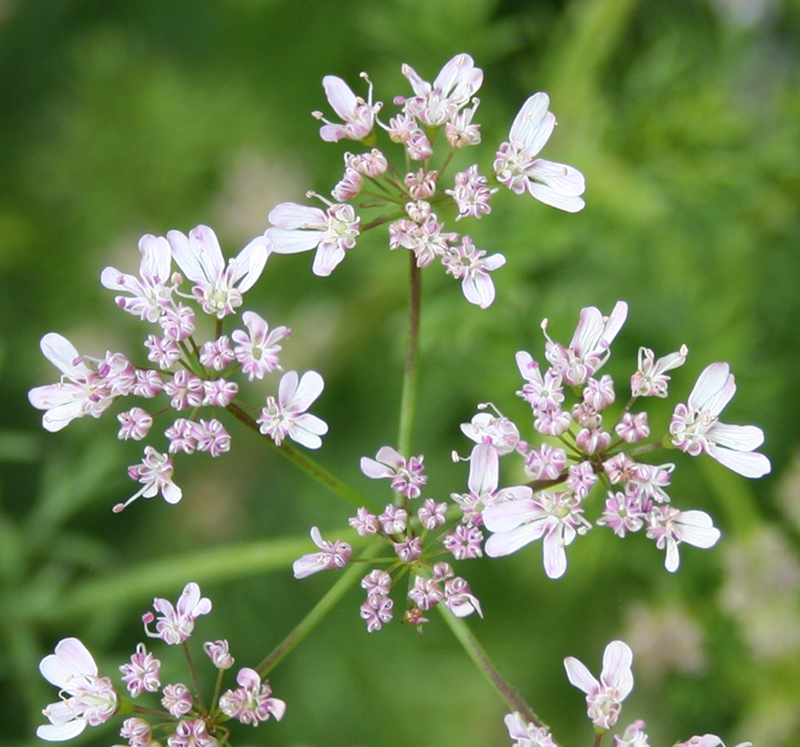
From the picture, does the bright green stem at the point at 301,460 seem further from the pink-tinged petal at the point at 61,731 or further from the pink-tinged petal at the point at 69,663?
the pink-tinged petal at the point at 61,731

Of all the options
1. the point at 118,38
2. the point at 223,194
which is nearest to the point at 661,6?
the point at 223,194

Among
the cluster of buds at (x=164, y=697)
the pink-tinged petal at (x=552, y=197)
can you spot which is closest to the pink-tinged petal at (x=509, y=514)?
the cluster of buds at (x=164, y=697)

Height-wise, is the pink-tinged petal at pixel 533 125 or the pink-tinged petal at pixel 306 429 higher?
the pink-tinged petal at pixel 533 125

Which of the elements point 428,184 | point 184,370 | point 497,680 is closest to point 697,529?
point 497,680

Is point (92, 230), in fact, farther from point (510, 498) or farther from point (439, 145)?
point (510, 498)

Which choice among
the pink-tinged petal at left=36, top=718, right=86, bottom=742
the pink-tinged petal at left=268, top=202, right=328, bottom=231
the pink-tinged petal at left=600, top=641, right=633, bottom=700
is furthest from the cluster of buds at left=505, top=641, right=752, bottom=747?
the pink-tinged petal at left=268, top=202, right=328, bottom=231

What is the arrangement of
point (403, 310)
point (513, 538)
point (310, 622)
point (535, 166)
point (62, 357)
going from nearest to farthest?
point (513, 538), point (310, 622), point (62, 357), point (535, 166), point (403, 310)

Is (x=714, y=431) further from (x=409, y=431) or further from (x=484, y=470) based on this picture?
(x=409, y=431)
